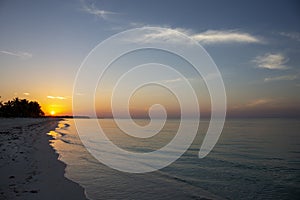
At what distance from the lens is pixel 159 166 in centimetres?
1675

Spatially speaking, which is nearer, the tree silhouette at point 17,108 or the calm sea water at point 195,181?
the calm sea water at point 195,181

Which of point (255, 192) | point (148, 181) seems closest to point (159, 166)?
point (148, 181)

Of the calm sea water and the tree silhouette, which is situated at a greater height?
the tree silhouette

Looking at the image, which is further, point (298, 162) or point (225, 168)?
point (298, 162)

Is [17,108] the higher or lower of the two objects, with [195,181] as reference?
higher

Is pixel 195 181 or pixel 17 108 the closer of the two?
pixel 195 181

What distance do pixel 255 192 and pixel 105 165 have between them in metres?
9.70

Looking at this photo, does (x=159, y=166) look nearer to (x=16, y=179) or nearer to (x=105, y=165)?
(x=105, y=165)

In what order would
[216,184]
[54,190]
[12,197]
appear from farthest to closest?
1. [216,184]
2. [54,190]
3. [12,197]

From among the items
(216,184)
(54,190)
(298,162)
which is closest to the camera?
(54,190)

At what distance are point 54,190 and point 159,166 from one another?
897cm

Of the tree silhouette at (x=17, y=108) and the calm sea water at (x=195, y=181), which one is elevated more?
the tree silhouette at (x=17, y=108)

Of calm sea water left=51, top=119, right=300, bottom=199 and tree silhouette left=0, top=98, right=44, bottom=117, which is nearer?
calm sea water left=51, top=119, right=300, bottom=199

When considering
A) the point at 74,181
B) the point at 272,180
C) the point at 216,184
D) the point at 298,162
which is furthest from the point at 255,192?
the point at 298,162
